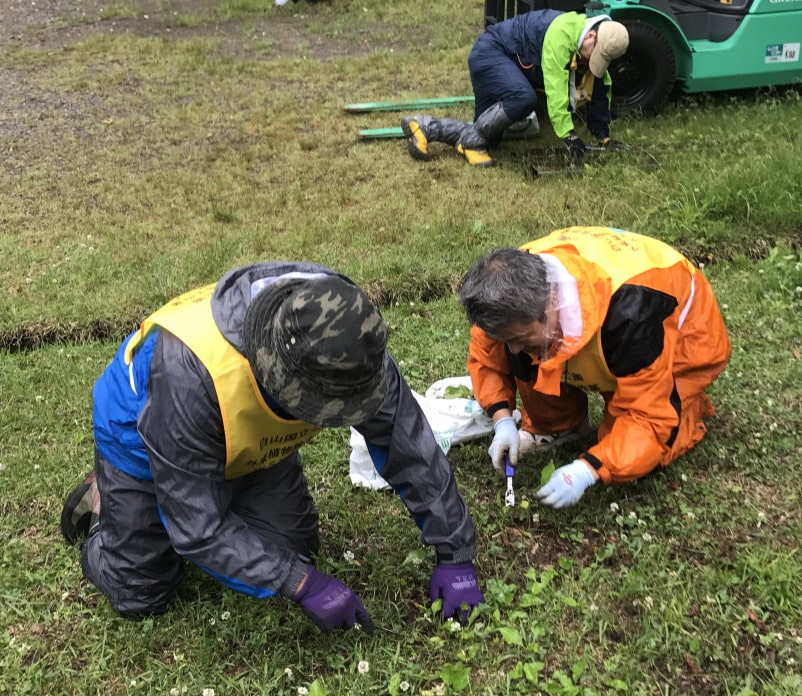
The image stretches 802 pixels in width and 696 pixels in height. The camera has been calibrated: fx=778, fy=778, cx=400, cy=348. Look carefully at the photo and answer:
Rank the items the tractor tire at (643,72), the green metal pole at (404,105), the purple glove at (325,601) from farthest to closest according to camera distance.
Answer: the green metal pole at (404,105) < the tractor tire at (643,72) < the purple glove at (325,601)

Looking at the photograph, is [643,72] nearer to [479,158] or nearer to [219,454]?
[479,158]

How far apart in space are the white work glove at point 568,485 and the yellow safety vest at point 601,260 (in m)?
0.30

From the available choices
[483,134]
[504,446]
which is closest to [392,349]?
[504,446]

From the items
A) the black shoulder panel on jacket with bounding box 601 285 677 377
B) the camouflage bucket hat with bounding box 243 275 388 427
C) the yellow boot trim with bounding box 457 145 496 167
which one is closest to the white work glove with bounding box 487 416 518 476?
the black shoulder panel on jacket with bounding box 601 285 677 377

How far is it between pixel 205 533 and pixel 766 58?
6.18 metres

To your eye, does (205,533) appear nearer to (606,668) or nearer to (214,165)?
(606,668)

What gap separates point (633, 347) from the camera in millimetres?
2480

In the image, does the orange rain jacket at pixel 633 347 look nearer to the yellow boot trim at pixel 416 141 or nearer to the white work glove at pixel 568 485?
the white work glove at pixel 568 485

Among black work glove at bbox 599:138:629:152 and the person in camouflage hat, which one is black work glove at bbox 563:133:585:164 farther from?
the person in camouflage hat

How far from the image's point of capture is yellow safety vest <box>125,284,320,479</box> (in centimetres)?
192

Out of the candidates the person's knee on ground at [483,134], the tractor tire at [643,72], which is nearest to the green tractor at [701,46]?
the tractor tire at [643,72]

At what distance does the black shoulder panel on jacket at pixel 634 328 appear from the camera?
2453 mm

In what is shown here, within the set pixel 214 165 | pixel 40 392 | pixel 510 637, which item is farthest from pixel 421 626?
pixel 214 165

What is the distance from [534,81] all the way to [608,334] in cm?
423
